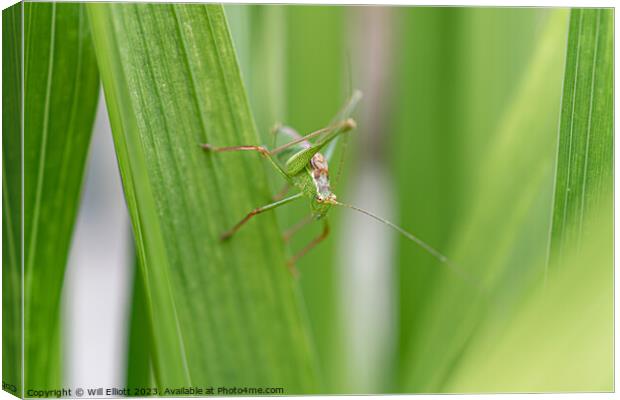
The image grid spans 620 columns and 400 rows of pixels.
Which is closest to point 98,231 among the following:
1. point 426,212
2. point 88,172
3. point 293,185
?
point 88,172

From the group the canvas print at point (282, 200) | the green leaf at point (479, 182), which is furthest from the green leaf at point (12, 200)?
the green leaf at point (479, 182)

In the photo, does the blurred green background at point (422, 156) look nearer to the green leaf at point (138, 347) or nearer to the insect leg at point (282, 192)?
the insect leg at point (282, 192)

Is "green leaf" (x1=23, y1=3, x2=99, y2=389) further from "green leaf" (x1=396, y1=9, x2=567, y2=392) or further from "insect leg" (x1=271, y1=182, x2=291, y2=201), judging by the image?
"green leaf" (x1=396, y1=9, x2=567, y2=392)

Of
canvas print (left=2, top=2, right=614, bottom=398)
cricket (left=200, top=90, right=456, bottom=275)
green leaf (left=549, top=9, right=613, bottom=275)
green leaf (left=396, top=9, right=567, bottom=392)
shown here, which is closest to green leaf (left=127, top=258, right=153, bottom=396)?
canvas print (left=2, top=2, right=614, bottom=398)

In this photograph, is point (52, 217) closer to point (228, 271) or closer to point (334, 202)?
point (228, 271)

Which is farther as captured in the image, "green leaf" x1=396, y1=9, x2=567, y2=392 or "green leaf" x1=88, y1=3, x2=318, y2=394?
"green leaf" x1=396, y1=9, x2=567, y2=392

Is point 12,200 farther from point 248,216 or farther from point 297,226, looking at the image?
point 297,226

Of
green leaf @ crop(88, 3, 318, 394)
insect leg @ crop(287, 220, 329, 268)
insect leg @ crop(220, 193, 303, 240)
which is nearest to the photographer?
green leaf @ crop(88, 3, 318, 394)
